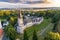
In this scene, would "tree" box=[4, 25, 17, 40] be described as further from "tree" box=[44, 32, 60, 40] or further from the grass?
"tree" box=[44, 32, 60, 40]

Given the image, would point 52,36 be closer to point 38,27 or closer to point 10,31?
point 38,27

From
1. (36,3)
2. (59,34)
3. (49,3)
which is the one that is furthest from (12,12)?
(59,34)

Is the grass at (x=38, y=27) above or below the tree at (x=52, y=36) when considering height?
above

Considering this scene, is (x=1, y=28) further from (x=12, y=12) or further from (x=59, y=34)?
(x=59, y=34)

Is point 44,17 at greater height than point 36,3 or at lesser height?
lesser

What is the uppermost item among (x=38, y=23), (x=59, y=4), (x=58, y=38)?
(x=59, y=4)

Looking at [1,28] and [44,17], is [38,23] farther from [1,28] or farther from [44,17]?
[1,28]

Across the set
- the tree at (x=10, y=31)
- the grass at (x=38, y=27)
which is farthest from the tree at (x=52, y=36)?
the tree at (x=10, y=31)

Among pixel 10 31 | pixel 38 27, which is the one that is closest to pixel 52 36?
pixel 38 27

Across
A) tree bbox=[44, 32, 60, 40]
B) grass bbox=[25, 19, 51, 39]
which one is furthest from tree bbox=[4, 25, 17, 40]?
tree bbox=[44, 32, 60, 40]

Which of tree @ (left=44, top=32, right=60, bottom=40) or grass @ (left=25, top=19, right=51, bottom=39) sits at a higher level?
grass @ (left=25, top=19, right=51, bottom=39)

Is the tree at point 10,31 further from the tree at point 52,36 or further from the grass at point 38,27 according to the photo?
the tree at point 52,36
